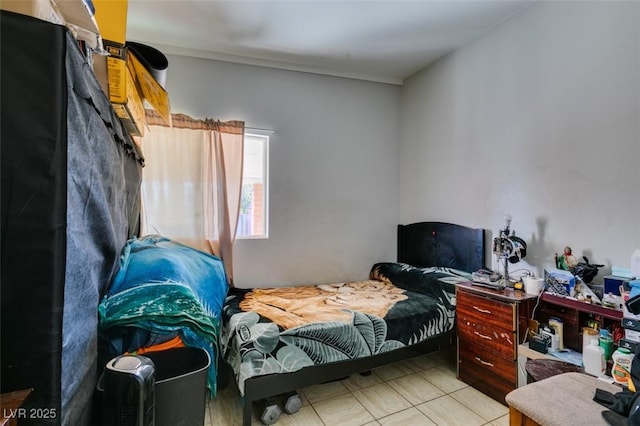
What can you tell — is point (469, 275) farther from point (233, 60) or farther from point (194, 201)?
point (233, 60)

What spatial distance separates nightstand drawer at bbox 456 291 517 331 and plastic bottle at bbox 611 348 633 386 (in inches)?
19.9

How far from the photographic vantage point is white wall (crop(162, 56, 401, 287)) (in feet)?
9.79

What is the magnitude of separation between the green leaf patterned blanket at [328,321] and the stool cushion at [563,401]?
912 mm

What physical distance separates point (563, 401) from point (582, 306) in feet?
2.51

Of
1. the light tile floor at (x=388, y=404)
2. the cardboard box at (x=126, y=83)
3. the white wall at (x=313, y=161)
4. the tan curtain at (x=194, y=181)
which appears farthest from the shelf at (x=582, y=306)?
the cardboard box at (x=126, y=83)

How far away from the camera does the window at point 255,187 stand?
10.3 feet

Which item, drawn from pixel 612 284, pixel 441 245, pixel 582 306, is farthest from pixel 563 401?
pixel 441 245

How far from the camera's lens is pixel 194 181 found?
279cm

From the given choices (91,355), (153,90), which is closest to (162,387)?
(91,355)

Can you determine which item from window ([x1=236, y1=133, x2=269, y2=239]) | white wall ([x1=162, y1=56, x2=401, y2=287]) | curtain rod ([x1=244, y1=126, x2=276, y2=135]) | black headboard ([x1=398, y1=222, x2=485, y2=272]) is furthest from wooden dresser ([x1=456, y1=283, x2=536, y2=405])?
curtain rod ([x1=244, y1=126, x2=276, y2=135])

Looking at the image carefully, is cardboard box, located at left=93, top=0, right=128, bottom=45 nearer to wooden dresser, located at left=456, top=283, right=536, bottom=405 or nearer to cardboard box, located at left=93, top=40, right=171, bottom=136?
cardboard box, located at left=93, top=40, right=171, bottom=136

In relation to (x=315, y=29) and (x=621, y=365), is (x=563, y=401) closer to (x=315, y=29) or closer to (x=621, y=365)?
(x=621, y=365)

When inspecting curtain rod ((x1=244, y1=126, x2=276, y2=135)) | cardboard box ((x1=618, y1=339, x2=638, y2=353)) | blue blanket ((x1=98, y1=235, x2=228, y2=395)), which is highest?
curtain rod ((x1=244, y1=126, x2=276, y2=135))

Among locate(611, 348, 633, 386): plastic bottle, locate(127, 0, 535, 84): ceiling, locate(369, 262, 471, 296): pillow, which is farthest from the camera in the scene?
locate(369, 262, 471, 296): pillow
